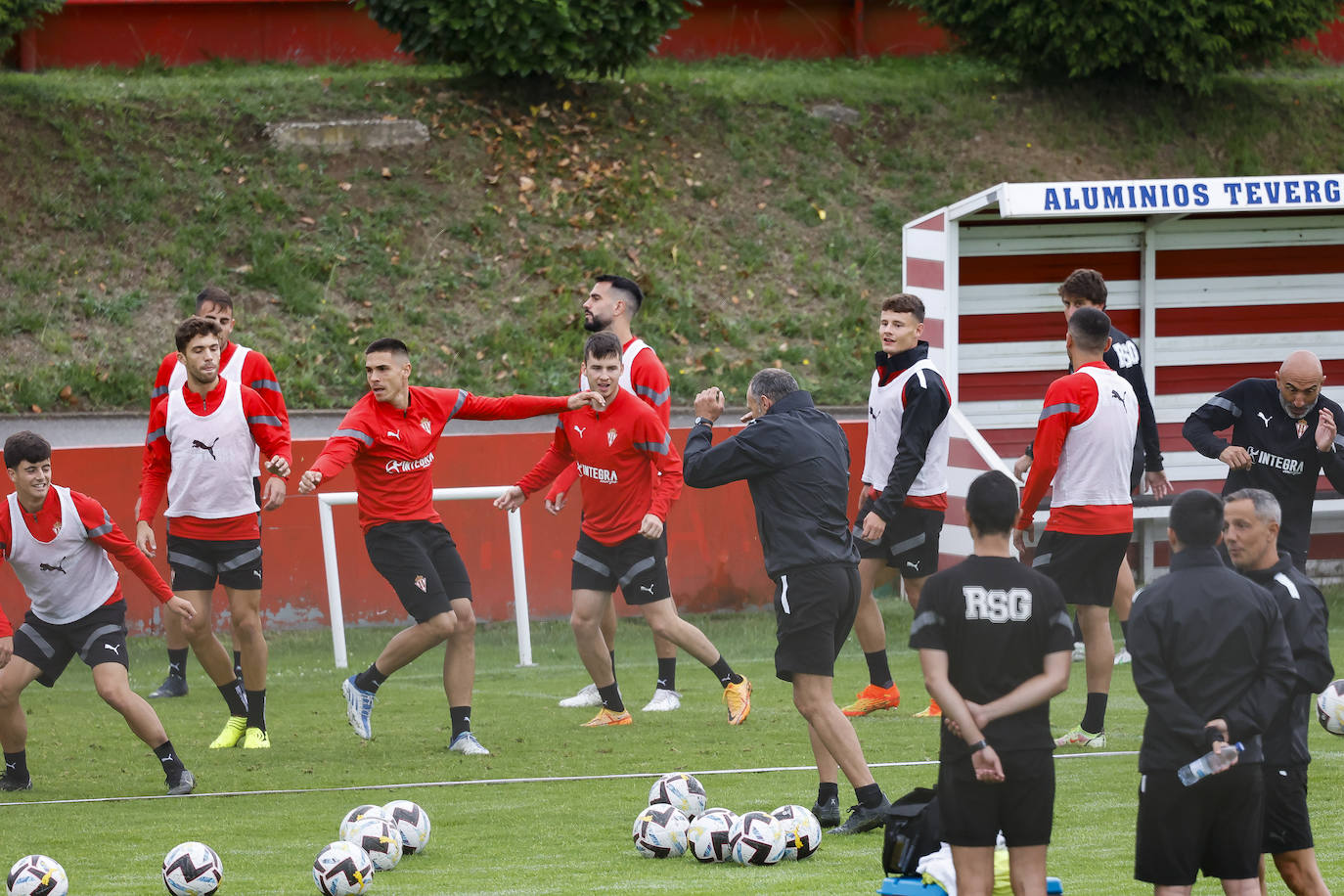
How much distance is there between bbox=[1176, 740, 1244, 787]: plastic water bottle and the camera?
169 inches

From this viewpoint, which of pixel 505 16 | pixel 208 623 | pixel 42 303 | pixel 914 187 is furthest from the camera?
pixel 914 187

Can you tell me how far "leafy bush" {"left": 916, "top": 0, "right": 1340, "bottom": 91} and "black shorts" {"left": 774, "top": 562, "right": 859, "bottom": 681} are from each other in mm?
12854

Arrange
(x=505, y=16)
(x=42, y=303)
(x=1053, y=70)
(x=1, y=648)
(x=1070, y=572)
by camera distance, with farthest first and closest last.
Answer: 1. (x=1053, y=70)
2. (x=505, y=16)
3. (x=42, y=303)
4. (x=1070, y=572)
5. (x=1, y=648)

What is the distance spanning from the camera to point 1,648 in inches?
269

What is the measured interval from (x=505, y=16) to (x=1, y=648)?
36.4 ft

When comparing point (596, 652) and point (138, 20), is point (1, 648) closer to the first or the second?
point (596, 652)

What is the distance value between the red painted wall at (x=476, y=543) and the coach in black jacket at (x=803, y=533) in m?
5.72

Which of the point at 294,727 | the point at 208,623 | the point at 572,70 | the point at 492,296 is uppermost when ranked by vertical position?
the point at 572,70

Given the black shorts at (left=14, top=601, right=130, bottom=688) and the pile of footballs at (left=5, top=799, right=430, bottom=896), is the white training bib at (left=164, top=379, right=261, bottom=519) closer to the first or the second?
the black shorts at (left=14, top=601, right=130, bottom=688)

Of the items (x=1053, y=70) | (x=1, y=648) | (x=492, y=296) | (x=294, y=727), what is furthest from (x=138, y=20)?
(x=1, y=648)

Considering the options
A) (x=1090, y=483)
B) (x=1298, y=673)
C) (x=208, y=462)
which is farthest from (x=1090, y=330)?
(x=208, y=462)

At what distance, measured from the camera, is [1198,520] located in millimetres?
4512

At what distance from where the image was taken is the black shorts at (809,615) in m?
6.36

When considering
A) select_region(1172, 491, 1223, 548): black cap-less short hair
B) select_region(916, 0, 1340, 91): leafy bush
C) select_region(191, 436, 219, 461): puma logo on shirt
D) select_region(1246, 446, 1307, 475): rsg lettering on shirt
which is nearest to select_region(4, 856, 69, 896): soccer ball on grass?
select_region(191, 436, 219, 461): puma logo on shirt
